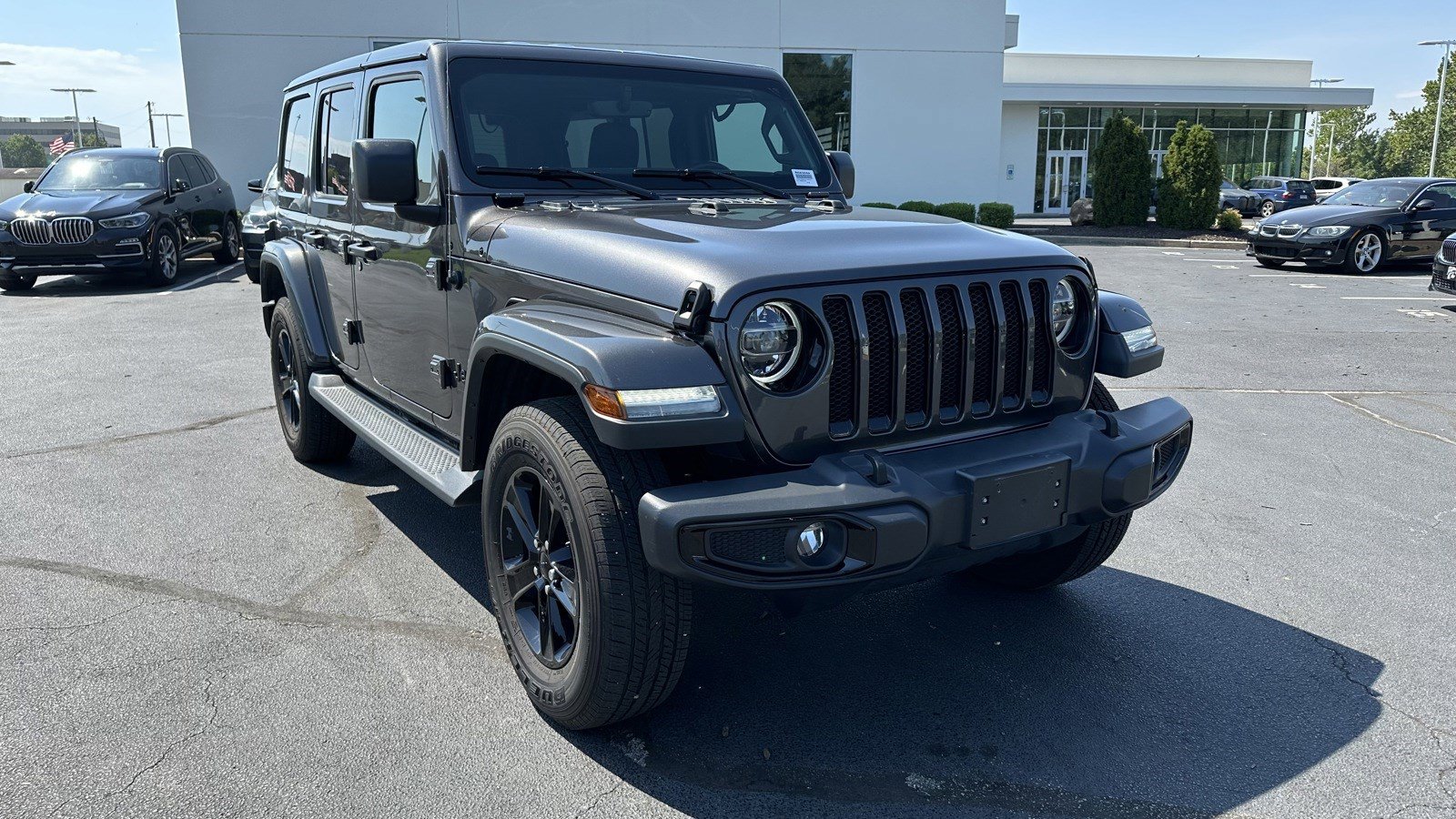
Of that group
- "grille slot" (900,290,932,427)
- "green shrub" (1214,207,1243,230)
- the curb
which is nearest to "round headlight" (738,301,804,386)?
"grille slot" (900,290,932,427)

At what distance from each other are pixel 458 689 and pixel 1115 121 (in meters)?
24.2

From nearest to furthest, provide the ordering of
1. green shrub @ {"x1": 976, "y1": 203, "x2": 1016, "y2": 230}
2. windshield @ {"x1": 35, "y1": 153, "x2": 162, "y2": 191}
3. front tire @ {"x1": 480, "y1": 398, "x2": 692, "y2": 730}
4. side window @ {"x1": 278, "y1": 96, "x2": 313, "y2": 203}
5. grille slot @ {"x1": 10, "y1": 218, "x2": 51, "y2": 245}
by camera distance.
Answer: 1. front tire @ {"x1": 480, "y1": 398, "x2": 692, "y2": 730}
2. side window @ {"x1": 278, "y1": 96, "x2": 313, "y2": 203}
3. grille slot @ {"x1": 10, "y1": 218, "x2": 51, "y2": 245}
4. windshield @ {"x1": 35, "y1": 153, "x2": 162, "y2": 191}
5. green shrub @ {"x1": 976, "y1": 203, "x2": 1016, "y2": 230}

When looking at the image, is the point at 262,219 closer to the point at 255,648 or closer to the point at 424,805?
the point at 255,648

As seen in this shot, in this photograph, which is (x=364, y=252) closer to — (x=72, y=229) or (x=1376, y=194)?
(x=72, y=229)

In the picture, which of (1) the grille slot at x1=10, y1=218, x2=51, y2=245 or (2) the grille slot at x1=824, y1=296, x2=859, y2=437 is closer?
(2) the grille slot at x1=824, y1=296, x2=859, y2=437

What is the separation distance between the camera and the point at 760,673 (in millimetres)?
3389

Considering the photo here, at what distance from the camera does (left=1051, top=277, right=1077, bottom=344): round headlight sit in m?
3.20

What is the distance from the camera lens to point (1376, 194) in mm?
16594

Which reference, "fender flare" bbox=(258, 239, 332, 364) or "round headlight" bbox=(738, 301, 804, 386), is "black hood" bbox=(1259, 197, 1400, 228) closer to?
"fender flare" bbox=(258, 239, 332, 364)

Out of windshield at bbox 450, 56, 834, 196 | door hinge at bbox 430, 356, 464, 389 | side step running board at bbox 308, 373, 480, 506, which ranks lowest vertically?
side step running board at bbox 308, 373, 480, 506

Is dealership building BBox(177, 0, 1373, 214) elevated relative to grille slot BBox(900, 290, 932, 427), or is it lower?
elevated

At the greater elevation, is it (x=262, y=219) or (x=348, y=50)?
(x=348, y=50)

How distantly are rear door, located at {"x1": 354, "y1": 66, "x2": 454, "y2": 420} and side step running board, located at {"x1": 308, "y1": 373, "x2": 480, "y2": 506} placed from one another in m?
0.12

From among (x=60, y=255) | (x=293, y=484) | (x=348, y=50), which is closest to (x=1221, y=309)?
(x=293, y=484)
